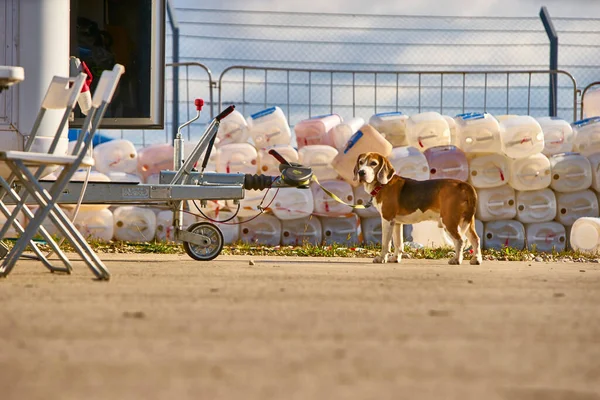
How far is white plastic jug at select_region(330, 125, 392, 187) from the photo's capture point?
9.17 meters

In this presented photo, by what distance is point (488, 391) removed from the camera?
5.56 ft

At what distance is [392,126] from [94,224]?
3.07 metres

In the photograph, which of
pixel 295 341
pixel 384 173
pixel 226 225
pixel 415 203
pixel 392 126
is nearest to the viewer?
pixel 295 341

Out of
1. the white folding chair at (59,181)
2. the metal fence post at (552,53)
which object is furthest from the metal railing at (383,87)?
the white folding chair at (59,181)

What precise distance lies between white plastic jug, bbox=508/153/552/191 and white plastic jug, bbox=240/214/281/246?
2378 millimetres

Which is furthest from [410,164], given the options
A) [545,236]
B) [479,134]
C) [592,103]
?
[592,103]

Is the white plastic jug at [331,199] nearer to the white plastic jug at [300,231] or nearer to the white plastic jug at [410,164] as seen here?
the white plastic jug at [300,231]

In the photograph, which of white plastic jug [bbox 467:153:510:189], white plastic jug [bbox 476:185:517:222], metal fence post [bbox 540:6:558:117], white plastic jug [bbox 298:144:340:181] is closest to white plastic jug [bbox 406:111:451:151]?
white plastic jug [bbox 467:153:510:189]

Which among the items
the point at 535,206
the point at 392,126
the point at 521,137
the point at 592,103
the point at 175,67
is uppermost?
the point at 175,67

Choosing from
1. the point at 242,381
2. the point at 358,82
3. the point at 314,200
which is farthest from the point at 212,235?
the point at 242,381

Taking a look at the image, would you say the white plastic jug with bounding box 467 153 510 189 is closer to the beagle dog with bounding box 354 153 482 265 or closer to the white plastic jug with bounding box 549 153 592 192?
the white plastic jug with bounding box 549 153 592 192

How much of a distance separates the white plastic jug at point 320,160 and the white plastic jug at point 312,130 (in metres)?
0.32

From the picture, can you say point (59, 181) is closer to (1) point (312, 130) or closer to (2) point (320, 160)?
(2) point (320, 160)

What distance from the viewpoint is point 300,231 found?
9609mm
